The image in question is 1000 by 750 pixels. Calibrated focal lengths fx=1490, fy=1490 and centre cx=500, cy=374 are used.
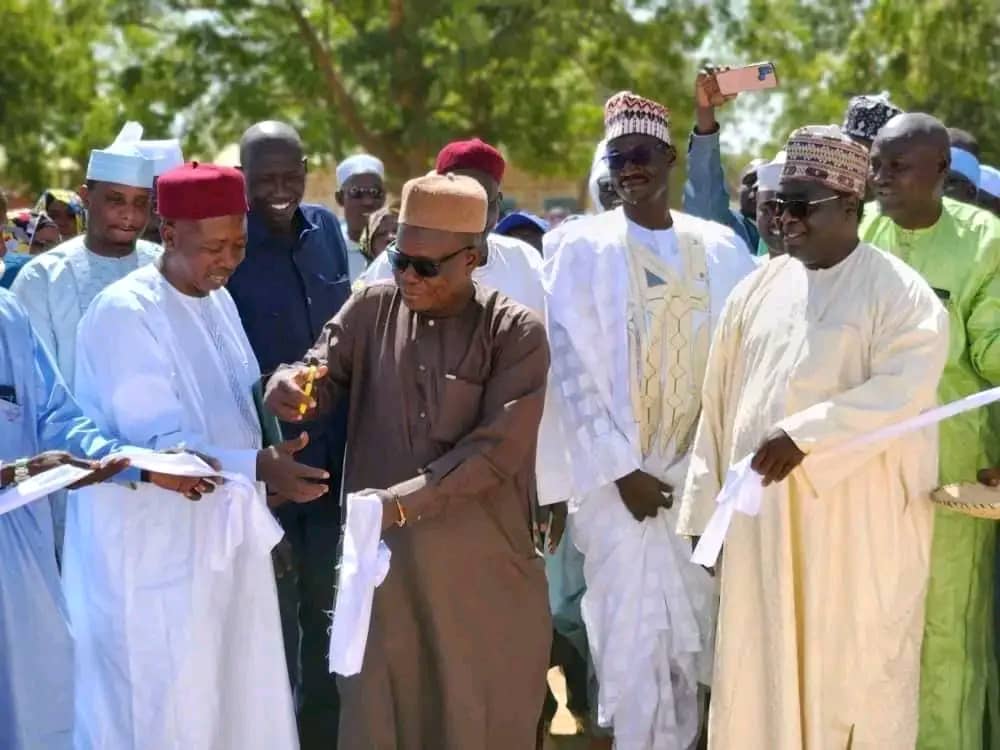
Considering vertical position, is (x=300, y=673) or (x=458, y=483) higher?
(x=458, y=483)

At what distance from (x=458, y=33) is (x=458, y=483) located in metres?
16.1

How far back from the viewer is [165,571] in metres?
4.76

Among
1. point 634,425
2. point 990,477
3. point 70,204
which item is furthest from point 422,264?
point 70,204

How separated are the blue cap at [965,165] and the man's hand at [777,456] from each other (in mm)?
2931

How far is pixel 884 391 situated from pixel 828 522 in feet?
1.64

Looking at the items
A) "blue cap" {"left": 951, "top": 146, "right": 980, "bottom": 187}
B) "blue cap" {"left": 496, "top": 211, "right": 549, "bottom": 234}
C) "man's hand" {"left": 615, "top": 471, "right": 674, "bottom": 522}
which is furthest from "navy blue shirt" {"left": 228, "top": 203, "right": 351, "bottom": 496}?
"blue cap" {"left": 951, "top": 146, "right": 980, "bottom": 187}

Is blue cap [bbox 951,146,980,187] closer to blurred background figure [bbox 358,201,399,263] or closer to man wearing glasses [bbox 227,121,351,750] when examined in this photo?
blurred background figure [bbox 358,201,399,263]

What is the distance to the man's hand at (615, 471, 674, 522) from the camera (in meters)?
5.73

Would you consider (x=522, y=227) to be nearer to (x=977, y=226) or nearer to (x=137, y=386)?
(x=977, y=226)

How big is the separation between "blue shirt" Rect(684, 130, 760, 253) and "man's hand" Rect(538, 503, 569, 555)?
5.01ft

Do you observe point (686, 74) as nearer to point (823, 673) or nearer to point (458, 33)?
point (458, 33)

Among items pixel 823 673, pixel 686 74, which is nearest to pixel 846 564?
pixel 823 673

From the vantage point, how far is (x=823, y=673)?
4910mm

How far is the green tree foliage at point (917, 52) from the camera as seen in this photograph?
66.5ft
